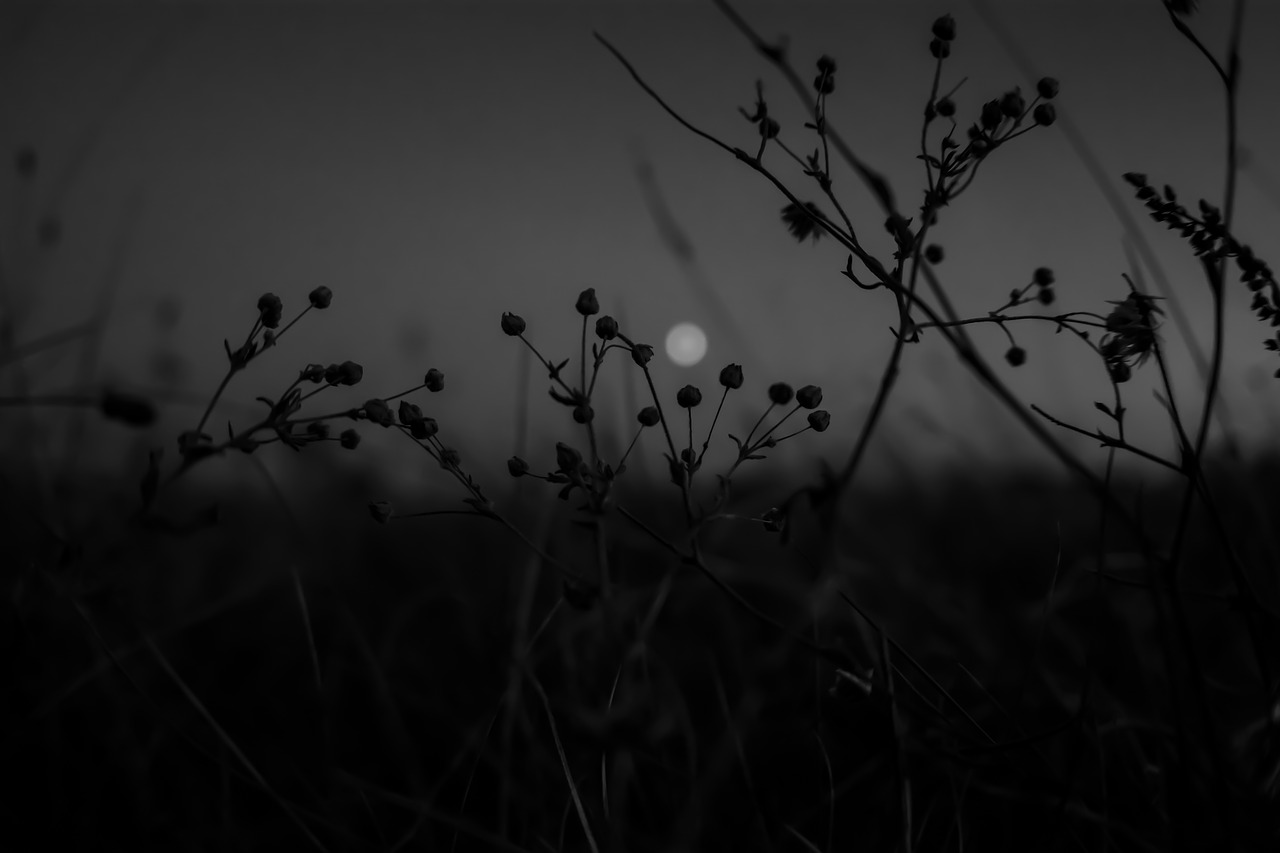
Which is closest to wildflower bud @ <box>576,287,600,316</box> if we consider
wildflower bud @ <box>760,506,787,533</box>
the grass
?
the grass

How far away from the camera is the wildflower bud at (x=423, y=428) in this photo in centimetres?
119

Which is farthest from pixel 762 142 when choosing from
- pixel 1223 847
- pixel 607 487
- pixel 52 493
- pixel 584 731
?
pixel 52 493

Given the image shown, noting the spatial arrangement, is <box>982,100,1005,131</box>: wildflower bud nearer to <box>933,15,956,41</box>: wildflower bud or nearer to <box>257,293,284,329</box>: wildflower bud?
<box>933,15,956,41</box>: wildflower bud

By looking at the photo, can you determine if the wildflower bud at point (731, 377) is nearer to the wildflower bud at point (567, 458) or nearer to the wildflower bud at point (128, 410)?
the wildflower bud at point (567, 458)

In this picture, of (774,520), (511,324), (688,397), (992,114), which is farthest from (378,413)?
(992,114)

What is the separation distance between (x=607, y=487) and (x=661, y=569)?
262cm

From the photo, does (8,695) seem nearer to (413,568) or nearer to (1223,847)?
(413,568)

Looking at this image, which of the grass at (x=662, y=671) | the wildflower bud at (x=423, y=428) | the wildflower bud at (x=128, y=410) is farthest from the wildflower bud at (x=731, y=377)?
the wildflower bud at (x=128, y=410)

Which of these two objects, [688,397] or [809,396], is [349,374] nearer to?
[688,397]

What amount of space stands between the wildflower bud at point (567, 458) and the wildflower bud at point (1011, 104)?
79 centimetres

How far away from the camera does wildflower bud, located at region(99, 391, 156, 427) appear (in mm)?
741

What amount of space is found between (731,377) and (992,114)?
0.54 metres

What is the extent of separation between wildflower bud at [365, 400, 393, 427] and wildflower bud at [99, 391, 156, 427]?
0.35 m

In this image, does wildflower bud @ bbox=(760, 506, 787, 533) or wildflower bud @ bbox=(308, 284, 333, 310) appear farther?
wildflower bud @ bbox=(308, 284, 333, 310)
